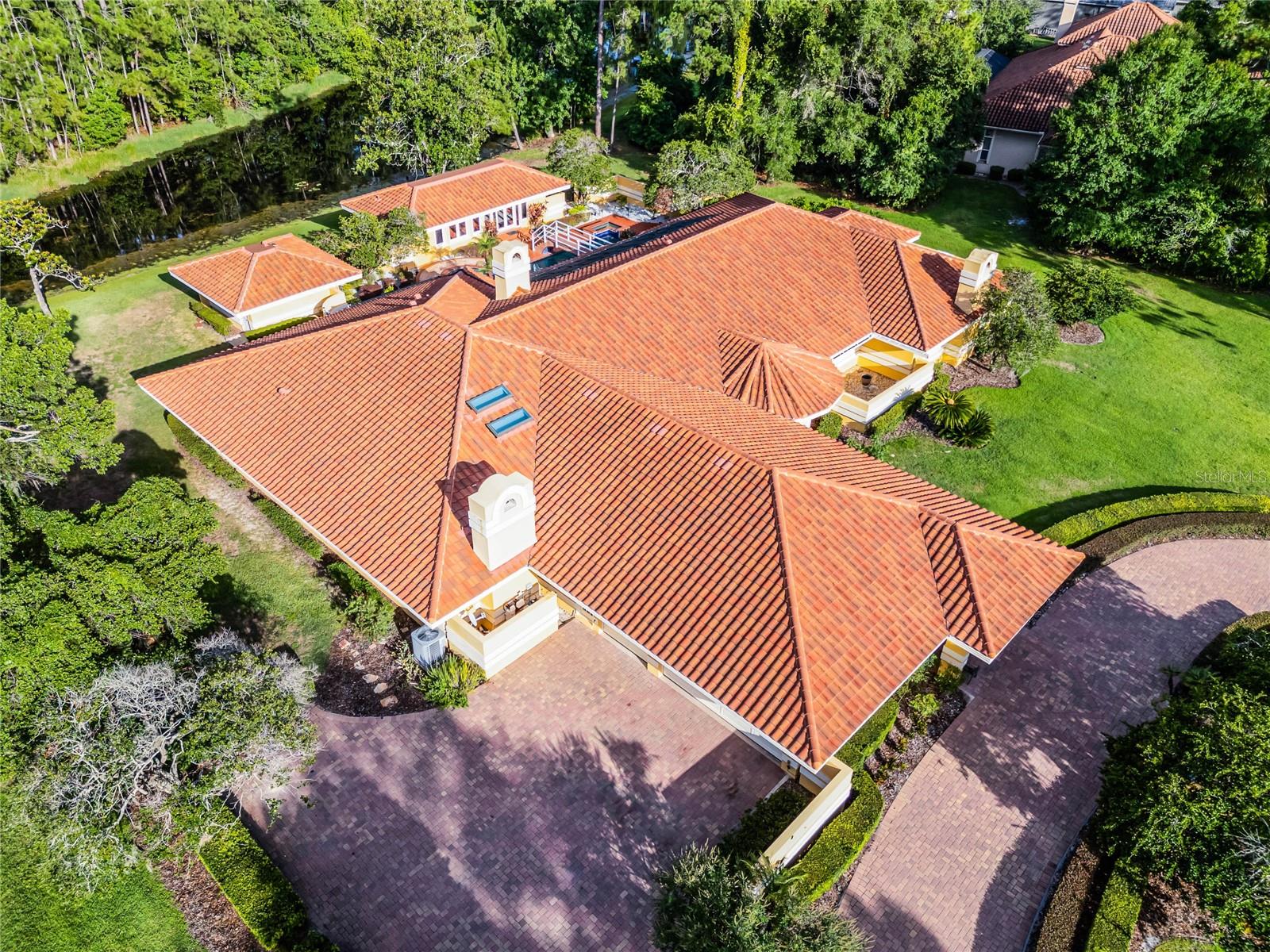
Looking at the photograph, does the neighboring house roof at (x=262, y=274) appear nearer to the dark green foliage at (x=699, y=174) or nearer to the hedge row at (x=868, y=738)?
the dark green foliage at (x=699, y=174)

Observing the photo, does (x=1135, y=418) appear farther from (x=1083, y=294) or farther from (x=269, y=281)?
(x=269, y=281)

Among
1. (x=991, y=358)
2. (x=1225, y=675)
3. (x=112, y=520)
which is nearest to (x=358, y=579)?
(x=112, y=520)

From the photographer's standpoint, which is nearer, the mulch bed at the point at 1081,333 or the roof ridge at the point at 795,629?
the roof ridge at the point at 795,629

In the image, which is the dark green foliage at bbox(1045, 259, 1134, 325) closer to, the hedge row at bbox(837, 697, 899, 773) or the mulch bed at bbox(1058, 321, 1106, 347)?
the mulch bed at bbox(1058, 321, 1106, 347)

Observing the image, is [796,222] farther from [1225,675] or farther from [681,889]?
[681,889]

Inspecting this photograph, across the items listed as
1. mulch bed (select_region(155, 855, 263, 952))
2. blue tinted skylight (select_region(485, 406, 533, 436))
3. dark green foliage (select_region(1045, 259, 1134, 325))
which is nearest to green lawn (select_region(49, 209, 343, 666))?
mulch bed (select_region(155, 855, 263, 952))

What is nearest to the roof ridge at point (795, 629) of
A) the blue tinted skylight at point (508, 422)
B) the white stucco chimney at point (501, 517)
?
the white stucco chimney at point (501, 517)
